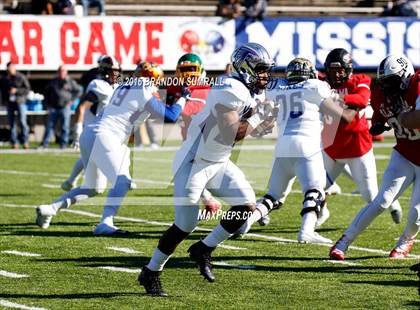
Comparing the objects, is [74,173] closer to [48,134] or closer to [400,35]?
[48,134]

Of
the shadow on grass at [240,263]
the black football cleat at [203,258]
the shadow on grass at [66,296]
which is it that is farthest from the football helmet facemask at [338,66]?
the shadow on grass at [66,296]

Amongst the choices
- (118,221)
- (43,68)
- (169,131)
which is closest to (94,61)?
(43,68)

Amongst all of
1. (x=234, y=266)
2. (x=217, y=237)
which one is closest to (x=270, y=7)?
(x=234, y=266)

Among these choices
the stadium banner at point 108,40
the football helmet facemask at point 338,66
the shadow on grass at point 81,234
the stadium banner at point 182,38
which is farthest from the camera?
the stadium banner at point 182,38

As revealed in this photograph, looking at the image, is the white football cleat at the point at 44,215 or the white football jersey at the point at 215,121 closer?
the white football jersey at the point at 215,121

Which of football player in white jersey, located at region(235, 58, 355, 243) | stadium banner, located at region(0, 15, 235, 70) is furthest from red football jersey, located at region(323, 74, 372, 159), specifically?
stadium banner, located at region(0, 15, 235, 70)

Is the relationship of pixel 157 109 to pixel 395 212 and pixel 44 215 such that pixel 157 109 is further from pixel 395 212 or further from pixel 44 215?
pixel 395 212

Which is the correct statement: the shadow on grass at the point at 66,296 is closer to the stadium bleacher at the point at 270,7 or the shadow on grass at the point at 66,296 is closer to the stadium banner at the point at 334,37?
the stadium bleacher at the point at 270,7

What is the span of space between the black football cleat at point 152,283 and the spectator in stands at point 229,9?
1704cm

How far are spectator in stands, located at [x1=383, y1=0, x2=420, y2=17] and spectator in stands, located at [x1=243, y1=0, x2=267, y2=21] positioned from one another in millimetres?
A: 3681

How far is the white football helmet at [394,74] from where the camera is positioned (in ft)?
26.7

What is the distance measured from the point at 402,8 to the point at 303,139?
16910 mm

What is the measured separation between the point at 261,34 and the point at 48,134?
5.86 metres

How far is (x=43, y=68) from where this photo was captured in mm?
22359
